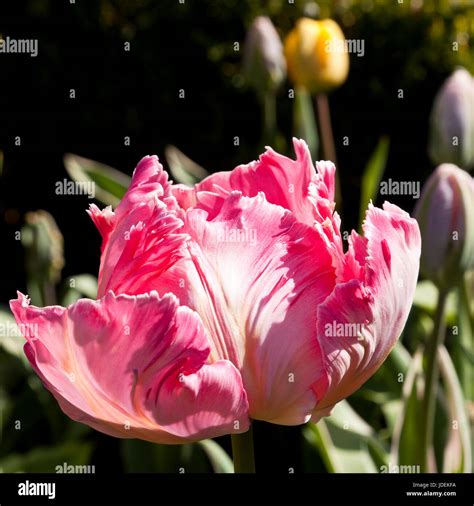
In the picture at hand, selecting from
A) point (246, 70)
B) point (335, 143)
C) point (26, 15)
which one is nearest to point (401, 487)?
point (246, 70)

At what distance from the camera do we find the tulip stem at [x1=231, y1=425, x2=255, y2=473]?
0.63 m

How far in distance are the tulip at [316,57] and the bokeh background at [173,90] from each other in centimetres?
66

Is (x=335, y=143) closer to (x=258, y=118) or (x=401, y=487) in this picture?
(x=258, y=118)

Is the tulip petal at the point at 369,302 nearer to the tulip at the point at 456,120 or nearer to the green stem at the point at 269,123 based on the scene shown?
the tulip at the point at 456,120

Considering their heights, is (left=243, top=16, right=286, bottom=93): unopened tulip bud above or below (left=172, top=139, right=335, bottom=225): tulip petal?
above

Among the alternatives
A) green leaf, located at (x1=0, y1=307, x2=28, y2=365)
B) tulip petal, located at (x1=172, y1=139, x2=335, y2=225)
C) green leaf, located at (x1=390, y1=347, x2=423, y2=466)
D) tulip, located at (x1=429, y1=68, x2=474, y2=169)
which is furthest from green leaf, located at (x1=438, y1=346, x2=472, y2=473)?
green leaf, located at (x1=0, y1=307, x2=28, y2=365)

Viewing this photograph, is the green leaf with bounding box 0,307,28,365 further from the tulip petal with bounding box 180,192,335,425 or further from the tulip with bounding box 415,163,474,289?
the tulip petal with bounding box 180,192,335,425

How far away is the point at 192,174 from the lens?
74.1 inches

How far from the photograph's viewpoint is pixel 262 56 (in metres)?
1.86

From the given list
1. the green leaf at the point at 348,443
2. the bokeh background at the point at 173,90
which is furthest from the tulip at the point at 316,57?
the green leaf at the point at 348,443

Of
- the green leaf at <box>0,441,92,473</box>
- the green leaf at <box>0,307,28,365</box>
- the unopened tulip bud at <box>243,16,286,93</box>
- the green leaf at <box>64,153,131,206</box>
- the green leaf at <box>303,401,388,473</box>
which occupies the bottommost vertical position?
the green leaf at <box>0,441,92,473</box>

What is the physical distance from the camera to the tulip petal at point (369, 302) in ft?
1.95

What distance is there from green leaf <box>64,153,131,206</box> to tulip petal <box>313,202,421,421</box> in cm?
105

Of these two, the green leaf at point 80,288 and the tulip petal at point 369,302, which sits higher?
the tulip petal at point 369,302
